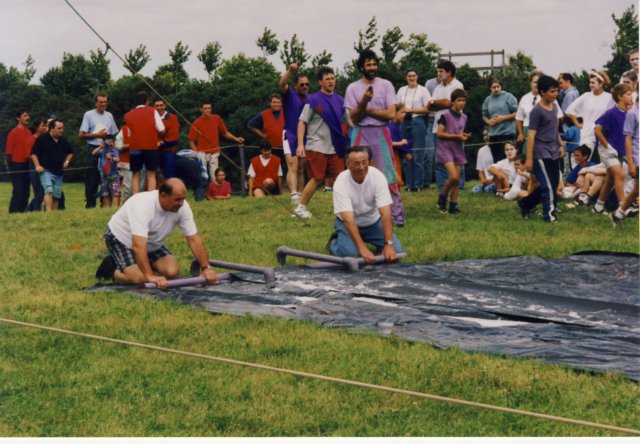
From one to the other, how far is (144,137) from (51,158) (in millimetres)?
2075

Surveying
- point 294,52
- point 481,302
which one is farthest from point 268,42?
point 481,302

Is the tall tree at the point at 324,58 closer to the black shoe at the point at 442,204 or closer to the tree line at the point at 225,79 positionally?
the tree line at the point at 225,79

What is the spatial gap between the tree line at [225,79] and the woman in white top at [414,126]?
156 centimetres

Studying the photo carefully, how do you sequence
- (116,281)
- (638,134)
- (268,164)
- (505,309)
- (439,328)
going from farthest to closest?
(268,164)
(638,134)
(116,281)
(505,309)
(439,328)

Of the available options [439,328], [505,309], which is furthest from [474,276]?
[439,328]

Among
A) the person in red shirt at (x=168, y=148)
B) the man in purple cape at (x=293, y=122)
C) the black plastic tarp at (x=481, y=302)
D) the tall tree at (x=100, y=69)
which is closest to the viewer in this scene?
the black plastic tarp at (x=481, y=302)

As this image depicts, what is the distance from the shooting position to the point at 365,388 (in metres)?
4.96

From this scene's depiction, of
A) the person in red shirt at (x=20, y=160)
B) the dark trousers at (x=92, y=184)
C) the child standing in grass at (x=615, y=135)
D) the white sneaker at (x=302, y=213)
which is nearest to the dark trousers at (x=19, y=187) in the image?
the person in red shirt at (x=20, y=160)

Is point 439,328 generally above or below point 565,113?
below

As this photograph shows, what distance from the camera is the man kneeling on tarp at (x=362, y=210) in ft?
28.0

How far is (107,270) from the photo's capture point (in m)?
8.17

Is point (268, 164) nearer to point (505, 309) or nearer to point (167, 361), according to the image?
point (505, 309)

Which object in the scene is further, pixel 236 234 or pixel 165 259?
pixel 236 234

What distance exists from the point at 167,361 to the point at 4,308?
2.04 meters
